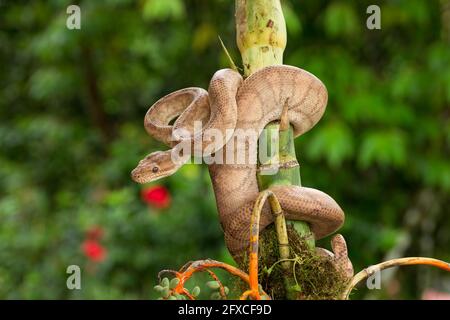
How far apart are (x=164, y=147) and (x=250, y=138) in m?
3.80

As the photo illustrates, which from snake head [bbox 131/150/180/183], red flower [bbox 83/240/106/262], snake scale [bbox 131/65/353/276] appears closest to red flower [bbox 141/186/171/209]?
red flower [bbox 83/240/106/262]

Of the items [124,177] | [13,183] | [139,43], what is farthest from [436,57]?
[13,183]

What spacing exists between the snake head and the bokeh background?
2.51 m

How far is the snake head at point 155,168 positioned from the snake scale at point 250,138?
7 centimetres

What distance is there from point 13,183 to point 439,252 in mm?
4143

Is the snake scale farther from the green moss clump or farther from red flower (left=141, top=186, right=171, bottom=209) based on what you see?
red flower (left=141, top=186, right=171, bottom=209)

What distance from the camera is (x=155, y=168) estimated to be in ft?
6.24

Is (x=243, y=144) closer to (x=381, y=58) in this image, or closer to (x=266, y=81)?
(x=266, y=81)

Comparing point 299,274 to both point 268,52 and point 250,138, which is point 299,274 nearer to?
point 250,138

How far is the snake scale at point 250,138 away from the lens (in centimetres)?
165

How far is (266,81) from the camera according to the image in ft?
5.46

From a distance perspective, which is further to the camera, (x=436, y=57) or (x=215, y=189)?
(x=436, y=57)

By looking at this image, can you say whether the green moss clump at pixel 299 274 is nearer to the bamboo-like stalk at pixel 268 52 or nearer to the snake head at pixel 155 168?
the bamboo-like stalk at pixel 268 52

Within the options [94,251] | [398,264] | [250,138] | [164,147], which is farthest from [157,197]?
[398,264]
